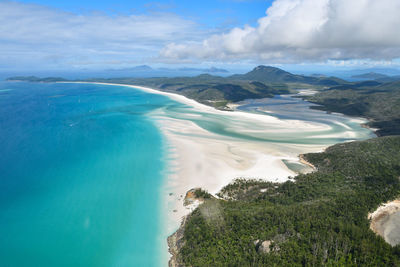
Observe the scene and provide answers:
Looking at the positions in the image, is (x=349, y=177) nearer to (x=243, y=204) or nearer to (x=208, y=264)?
(x=243, y=204)

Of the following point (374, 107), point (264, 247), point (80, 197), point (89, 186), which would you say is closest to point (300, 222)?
point (264, 247)

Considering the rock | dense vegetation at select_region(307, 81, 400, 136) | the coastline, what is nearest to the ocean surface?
the coastline

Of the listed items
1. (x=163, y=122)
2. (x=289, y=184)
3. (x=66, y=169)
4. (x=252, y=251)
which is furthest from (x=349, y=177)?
(x=163, y=122)

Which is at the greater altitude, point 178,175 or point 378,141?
point 378,141

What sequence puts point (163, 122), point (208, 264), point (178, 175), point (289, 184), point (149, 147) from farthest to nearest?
point (163, 122)
point (149, 147)
point (178, 175)
point (289, 184)
point (208, 264)

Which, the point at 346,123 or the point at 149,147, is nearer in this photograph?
the point at 149,147

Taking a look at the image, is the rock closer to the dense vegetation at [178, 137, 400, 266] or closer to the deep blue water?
the dense vegetation at [178, 137, 400, 266]

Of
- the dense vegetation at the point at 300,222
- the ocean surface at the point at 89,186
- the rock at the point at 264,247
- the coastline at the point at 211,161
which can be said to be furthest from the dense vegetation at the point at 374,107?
the rock at the point at 264,247
